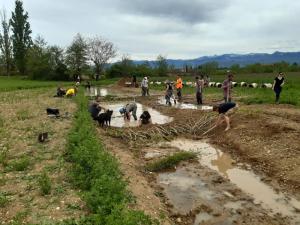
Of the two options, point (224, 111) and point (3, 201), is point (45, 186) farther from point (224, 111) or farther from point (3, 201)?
point (224, 111)

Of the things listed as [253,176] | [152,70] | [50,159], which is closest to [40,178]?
[50,159]

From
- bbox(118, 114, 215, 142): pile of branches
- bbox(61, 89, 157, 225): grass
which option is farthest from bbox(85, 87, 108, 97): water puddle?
bbox(61, 89, 157, 225): grass

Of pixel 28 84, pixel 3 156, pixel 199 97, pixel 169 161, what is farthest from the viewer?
pixel 28 84

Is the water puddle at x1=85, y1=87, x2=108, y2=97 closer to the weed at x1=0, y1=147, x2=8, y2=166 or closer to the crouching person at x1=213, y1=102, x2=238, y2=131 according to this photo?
the crouching person at x1=213, y1=102, x2=238, y2=131

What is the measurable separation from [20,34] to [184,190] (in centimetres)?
7082

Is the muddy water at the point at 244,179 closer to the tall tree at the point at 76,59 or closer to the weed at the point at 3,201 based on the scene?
the weed at the point at 3,201

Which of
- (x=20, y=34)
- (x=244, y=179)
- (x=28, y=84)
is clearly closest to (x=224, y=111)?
(x=244, y=179)

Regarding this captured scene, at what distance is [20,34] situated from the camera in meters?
73.0

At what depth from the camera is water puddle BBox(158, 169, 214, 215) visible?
830cm

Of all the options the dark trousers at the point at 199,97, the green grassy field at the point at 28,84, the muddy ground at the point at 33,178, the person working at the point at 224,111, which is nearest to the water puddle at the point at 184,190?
the muddy ground at the point at 33,178

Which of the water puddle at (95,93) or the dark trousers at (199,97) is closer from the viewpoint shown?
the dark trousers at (199,97)

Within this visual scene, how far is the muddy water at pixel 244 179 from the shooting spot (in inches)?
317

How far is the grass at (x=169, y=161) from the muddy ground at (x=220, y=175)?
0.22 meters

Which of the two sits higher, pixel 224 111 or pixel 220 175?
pixel 224 111
